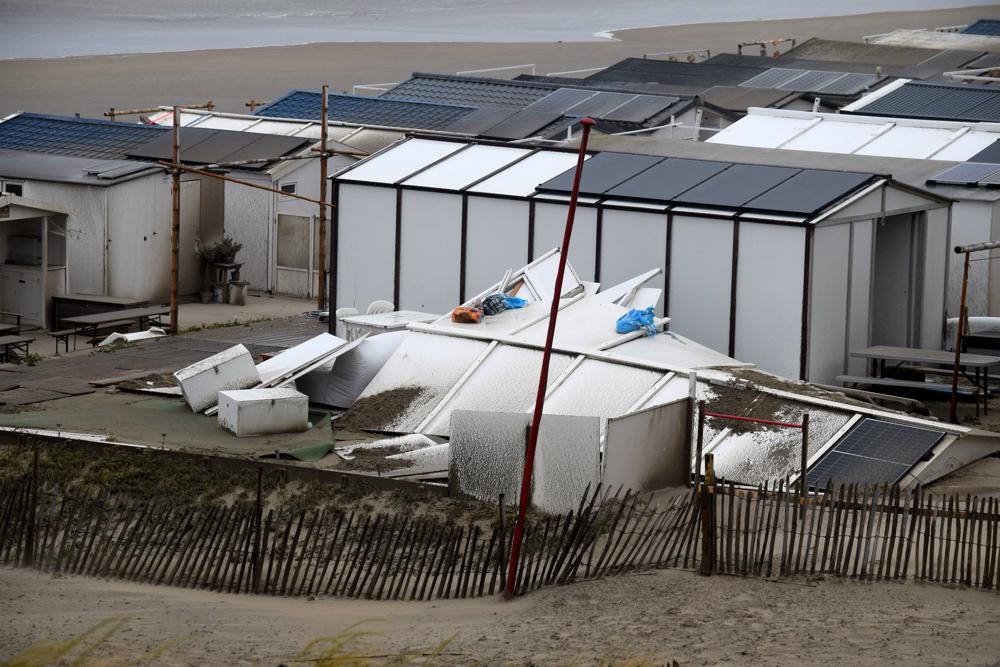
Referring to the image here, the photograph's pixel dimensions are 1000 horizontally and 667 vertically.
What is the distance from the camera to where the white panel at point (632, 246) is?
23.4 meters

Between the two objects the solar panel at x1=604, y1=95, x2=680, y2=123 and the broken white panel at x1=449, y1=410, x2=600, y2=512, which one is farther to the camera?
the solar panel at x1=604, y1=95, x2=680, y2=123

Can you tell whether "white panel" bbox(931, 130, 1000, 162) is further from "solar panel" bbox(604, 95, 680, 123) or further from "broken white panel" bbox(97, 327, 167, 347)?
"broken white panel" bbox(97, 327, 167, 347)

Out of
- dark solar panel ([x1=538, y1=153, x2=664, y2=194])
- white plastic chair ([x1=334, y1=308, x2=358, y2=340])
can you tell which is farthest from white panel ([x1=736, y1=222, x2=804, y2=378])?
white plastic chair ([x1=334, y1=308, x2=358, y2=340])

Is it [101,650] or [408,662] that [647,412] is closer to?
[408,662]

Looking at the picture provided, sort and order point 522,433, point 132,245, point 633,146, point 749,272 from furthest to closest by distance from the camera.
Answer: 1. point 132,245
2. point 633,146
3. point 749,272
4. point 522,433

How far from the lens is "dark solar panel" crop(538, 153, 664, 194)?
2448 cm

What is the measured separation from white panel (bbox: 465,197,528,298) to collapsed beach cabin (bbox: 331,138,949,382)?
0.9 inches

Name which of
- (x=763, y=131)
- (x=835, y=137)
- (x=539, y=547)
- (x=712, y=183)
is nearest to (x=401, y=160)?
(x=712, y=183)

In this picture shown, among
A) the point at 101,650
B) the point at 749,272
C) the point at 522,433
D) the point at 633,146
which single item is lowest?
the point at 101,650

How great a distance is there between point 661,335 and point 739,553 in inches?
282

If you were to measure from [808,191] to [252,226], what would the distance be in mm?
15184

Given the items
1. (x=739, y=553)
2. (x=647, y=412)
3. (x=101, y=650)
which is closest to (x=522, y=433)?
(x=647, y=412)

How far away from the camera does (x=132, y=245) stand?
1275 inches

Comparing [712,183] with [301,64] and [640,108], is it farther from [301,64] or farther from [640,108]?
[301,64]
